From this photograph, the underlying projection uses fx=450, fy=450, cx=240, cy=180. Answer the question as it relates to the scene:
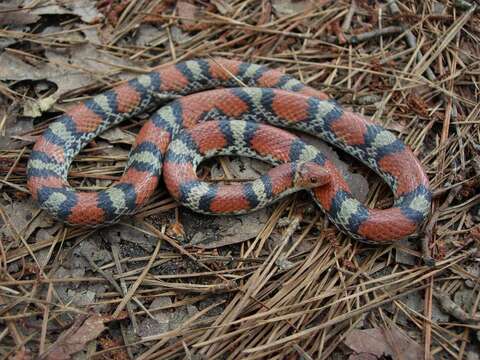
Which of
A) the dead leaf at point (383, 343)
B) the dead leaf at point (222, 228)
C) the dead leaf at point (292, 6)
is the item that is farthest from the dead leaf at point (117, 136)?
the dead leaf at point (383, 343)

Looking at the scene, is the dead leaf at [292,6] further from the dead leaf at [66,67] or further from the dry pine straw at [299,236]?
the dead leaf at [66,67]

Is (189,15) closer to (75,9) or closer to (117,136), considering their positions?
(75,9)

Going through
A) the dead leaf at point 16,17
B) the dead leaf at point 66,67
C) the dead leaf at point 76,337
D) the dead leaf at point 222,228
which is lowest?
the dead leaf at point 76,337

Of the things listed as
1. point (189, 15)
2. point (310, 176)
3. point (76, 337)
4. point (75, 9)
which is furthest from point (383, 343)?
point (75, 9)

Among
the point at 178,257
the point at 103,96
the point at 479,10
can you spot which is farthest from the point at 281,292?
the point at 479,10

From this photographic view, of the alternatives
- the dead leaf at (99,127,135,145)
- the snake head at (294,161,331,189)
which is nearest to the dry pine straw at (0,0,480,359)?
the dead leaf at (99,127,135,145)

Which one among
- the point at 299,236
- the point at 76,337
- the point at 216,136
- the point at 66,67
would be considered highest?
the point at 66,67
